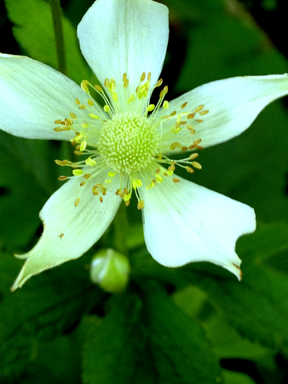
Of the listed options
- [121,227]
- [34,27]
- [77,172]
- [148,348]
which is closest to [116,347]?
[148,348]

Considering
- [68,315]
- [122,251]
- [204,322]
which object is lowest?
[204,322]

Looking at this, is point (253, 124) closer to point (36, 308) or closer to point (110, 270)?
point (110, 270)

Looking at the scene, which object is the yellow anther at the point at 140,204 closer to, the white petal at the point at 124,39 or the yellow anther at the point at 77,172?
the yellow anther at the point at 77,172

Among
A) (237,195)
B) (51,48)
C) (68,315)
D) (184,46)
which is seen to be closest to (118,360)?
(68,315)

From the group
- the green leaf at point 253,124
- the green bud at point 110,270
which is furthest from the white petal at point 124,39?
the green leaf at point 253,124

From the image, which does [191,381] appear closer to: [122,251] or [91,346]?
[91,346]
